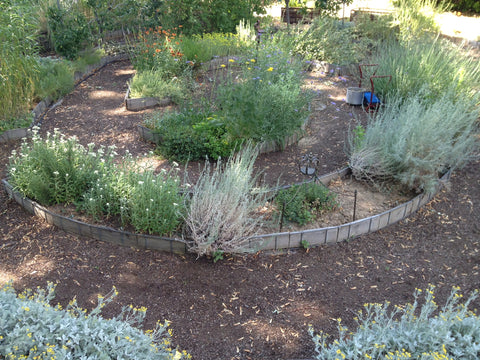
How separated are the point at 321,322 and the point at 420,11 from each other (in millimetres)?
9332

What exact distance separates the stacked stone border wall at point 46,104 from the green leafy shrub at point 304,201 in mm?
3624

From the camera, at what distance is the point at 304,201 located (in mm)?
4223

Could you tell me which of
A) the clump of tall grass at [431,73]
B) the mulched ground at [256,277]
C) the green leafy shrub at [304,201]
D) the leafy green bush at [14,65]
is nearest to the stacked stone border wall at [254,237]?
the mulched ground at [256,277]

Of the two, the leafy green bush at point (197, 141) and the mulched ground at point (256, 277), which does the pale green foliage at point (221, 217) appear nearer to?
the mulched ground at point (256, 277)

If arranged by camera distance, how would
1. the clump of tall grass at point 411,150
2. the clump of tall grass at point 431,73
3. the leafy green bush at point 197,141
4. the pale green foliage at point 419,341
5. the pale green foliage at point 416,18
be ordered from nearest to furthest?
the pale green foliage at point 419,341 < the clump of tall grass at point 411,150 < the leafy green bush at point 197,141 < the clump of tall grass at point 431,73 < the pale green foliage at point 416,18

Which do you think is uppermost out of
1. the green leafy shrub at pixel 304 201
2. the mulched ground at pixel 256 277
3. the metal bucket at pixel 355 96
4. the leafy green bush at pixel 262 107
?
the leafy green bush at pixel 262 107

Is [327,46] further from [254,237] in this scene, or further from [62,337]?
[62,337]

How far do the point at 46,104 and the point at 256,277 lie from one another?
4.91 meters

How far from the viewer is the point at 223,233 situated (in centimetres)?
359

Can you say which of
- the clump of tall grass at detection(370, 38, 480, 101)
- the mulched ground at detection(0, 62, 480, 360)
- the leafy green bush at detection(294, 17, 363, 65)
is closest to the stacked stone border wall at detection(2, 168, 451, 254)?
the mulched ground at detection(0, 62, 480, 360)

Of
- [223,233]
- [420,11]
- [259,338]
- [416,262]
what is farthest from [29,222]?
[420,11]

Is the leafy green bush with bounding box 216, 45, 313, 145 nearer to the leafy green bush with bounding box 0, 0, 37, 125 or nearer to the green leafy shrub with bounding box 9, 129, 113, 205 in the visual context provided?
the green leafy shrub with bounding box 9, 129, 113, 205

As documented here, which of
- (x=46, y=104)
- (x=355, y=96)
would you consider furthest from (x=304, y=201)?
(x=46, y=104)

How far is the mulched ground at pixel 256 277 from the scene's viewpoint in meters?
3.03
